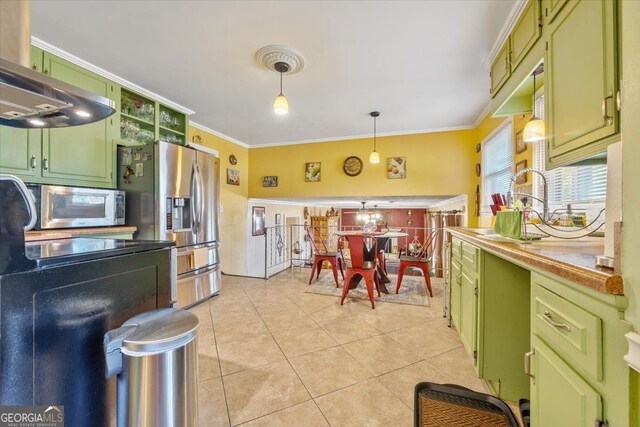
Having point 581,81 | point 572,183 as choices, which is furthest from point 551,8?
point 572,183

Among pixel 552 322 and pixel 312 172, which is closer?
pixel 552 322

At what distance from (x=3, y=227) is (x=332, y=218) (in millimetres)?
9332

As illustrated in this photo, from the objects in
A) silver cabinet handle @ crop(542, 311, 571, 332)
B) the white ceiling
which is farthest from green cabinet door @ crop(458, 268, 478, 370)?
the white ceiling

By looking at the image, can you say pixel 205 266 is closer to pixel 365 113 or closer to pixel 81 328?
pixel 81 328

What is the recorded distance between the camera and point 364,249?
3.73m

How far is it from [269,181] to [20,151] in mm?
3368

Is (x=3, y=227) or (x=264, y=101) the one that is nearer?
(x=3, y=227)

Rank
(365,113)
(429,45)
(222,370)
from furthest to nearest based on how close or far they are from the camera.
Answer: (365,113) < (429,45) < (222,370)

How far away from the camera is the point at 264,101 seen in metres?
3.19

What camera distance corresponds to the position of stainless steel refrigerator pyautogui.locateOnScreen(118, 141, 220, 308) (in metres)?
2.76

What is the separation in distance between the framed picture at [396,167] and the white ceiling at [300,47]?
1.00m

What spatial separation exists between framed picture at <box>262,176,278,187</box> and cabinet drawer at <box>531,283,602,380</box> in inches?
179

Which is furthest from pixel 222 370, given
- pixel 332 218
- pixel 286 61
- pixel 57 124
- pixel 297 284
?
pixel 332 218

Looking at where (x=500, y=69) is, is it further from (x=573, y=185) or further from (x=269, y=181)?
(x=269, y=181)
